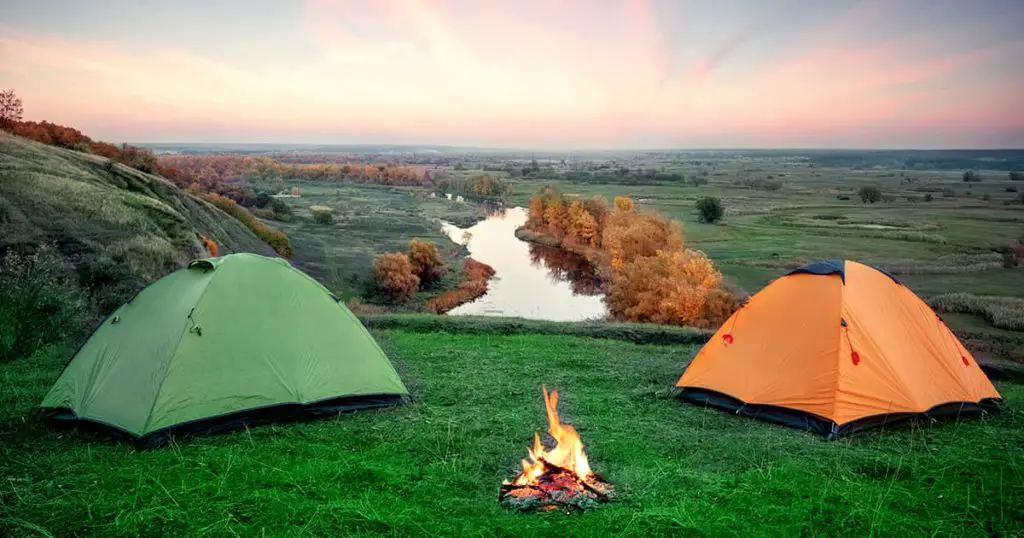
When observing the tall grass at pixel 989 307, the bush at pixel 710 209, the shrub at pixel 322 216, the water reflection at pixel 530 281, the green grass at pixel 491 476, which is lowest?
the water reflection at pixel 530 281

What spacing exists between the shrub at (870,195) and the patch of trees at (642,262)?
21.8 metres

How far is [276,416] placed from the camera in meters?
7.79

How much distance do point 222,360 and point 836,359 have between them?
7.73 meters

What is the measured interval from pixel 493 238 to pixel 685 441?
64.1 metres

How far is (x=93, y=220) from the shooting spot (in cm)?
1939

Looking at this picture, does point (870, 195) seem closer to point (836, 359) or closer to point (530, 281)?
point (530, 281)

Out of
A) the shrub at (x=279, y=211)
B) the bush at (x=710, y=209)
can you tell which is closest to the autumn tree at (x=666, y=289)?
the bush at (x=710, y=209)

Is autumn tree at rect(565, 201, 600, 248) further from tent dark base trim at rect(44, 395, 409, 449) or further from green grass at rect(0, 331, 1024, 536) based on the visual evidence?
tent dark base trim at rect(44, 395, 409, 449)

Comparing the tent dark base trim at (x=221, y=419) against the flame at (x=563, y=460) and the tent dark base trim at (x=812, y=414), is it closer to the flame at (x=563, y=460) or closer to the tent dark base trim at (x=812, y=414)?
the flame at (x=563, y=460)

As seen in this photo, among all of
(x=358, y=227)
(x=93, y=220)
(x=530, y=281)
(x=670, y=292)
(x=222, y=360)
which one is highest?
(x=93, y=220)

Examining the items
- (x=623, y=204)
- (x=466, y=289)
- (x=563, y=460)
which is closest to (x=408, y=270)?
(x=466, y=289)

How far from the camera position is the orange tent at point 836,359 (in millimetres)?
7996

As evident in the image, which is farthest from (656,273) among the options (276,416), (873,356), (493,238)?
(493,238)

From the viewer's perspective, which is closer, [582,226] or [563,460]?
[563,460]
